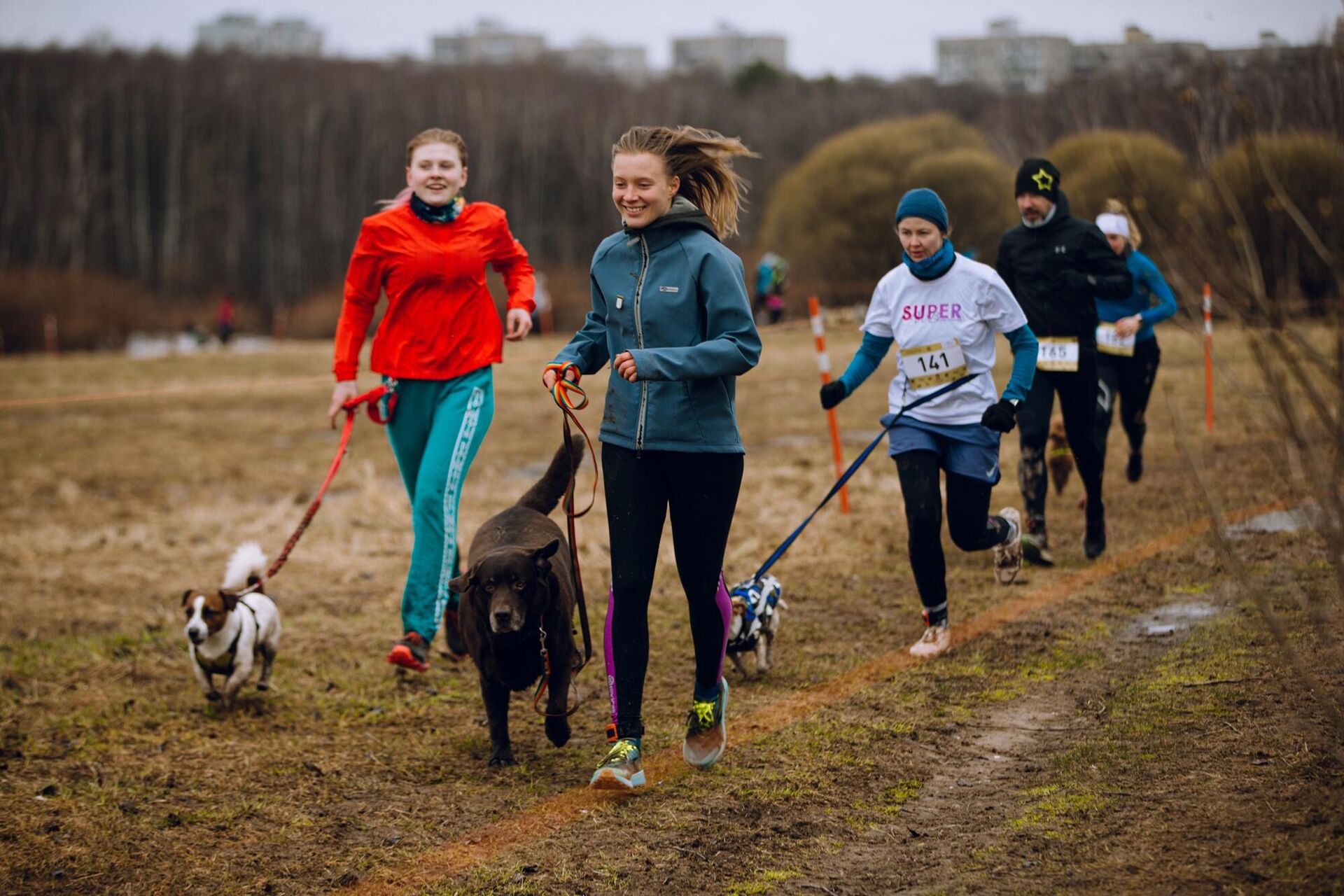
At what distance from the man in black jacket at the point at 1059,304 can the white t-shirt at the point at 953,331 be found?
168cm

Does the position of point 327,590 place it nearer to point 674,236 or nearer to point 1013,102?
point 674,236

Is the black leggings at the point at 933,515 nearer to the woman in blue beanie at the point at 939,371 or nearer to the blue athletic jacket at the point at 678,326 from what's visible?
the woman in blue beanie at the point at 939,371

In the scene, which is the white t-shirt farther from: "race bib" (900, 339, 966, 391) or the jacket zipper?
the jacket zipper

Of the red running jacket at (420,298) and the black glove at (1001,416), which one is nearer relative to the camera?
the black glove at (1001,416)

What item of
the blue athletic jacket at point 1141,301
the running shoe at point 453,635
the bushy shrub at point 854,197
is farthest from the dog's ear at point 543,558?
the bushy shrub at point 854,197

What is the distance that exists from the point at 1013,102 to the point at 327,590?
49.3 meters

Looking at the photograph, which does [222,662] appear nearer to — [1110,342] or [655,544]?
[655,544]

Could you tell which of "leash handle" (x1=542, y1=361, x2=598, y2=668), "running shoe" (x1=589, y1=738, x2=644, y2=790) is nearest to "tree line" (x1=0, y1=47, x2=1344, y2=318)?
"leash handle" (x1=542, y1=361, x2=598, y2=668)

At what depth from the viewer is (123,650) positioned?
6836mm

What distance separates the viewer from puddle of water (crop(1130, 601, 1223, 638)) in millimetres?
5895

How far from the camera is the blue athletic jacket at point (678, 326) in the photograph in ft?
13.7

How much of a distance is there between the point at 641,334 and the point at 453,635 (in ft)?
8.54

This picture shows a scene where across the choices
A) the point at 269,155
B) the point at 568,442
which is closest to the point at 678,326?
the point at 568,442

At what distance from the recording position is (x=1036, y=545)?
7.55 metres
